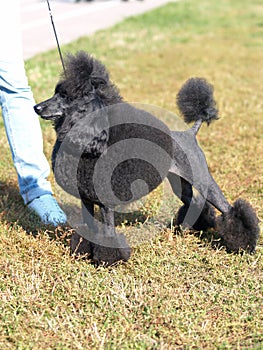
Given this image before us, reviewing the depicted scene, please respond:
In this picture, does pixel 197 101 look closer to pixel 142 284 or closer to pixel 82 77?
pixel 82 77

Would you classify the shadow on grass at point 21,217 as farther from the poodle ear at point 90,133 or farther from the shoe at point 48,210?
the poodle ear at point 90,133

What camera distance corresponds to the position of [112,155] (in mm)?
2578

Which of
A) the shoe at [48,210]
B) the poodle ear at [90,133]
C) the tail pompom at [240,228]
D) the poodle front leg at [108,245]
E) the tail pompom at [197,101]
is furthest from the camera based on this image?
the shoe at [48,210]

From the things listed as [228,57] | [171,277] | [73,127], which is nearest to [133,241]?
[171,277]

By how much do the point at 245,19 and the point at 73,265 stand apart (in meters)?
12.1

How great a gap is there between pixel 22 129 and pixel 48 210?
555mm

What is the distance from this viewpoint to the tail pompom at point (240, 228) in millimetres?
2893

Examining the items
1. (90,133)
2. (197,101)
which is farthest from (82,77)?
(197,101)

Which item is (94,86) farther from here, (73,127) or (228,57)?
(228,57)

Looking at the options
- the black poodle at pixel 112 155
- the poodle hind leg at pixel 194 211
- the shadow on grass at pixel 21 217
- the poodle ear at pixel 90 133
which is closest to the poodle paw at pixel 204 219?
the poodle hind leg at pixel 194 211

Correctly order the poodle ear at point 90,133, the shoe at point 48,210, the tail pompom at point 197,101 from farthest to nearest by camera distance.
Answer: the shoe at point 48,210
the tail pompom at point 197,101
the poodle ear at point 90,133

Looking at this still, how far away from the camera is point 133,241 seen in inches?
121

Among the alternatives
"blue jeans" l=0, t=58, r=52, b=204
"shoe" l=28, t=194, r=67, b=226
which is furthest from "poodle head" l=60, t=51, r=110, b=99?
"shoe" l=28, t=194, r=67, b=226

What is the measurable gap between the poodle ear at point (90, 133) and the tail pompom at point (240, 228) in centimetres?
89
